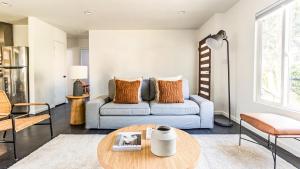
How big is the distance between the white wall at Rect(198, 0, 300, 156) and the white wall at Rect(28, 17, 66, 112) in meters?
4.33

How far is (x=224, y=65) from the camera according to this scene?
4.18m

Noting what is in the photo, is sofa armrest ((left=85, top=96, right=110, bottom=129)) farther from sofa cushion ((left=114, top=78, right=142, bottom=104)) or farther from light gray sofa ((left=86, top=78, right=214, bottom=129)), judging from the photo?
sofa cushion ((left=114, top=78, right=142, bottom=104))

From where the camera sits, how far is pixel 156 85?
354 cm

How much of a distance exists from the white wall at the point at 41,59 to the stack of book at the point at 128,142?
376cm

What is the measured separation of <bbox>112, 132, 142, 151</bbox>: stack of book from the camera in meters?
1.49

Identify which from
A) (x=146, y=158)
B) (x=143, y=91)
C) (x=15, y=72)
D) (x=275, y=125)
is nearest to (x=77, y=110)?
(x=143, y=91)

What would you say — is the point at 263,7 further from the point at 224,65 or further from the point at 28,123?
the point at 28,123

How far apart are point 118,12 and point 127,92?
1919 millimetres

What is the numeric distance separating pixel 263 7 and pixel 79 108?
3.57 m

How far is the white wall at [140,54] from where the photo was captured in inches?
221

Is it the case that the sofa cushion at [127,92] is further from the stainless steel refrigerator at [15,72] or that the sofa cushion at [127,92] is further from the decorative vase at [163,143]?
the stainless steel refrigerator at [15,72]

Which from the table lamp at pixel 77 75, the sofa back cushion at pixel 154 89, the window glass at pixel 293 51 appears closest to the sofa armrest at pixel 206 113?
the sofa back cushion at pixel 154 89

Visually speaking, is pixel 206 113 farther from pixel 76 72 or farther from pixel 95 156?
pixel 76 72

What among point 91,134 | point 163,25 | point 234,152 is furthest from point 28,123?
point 163,25
